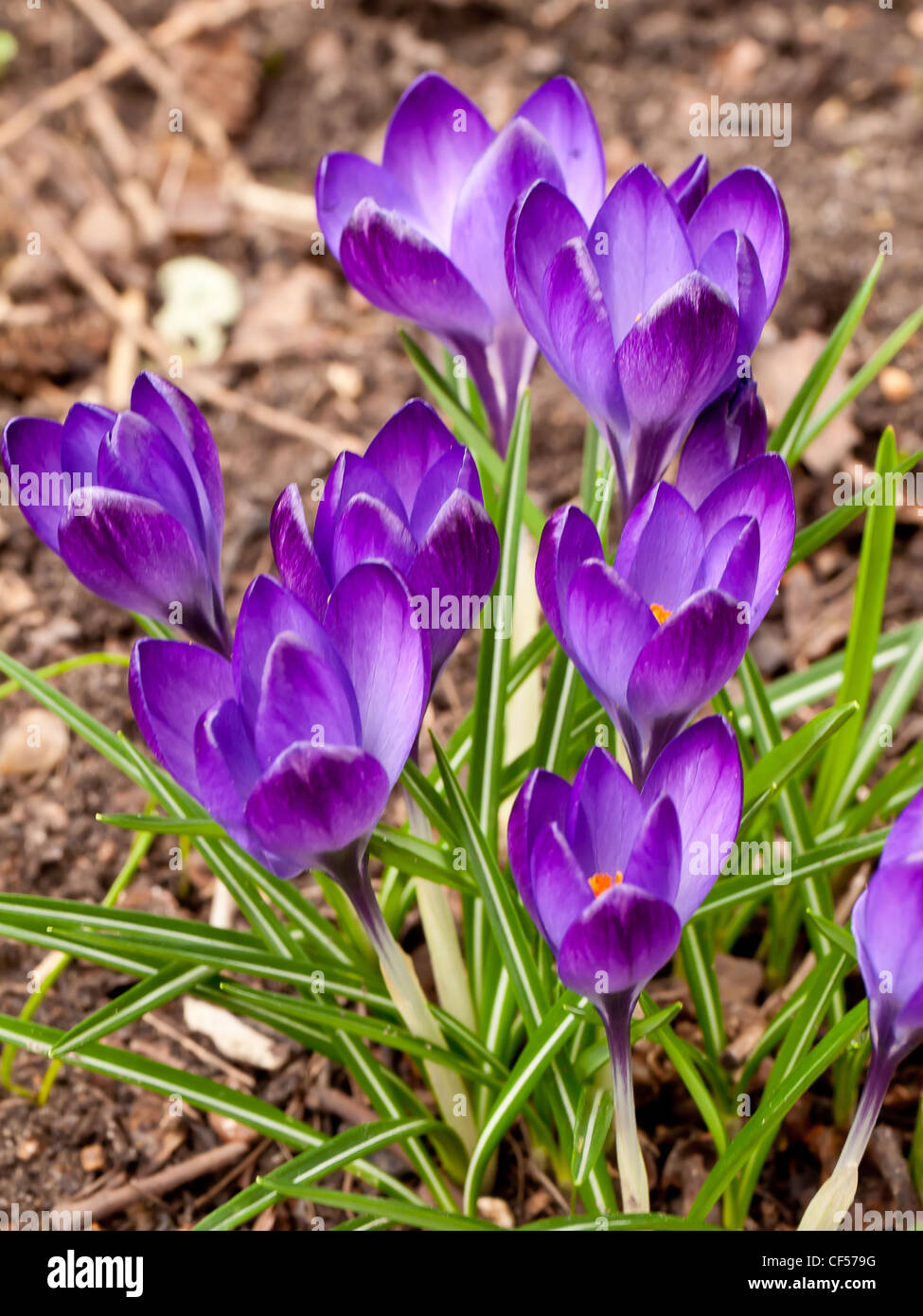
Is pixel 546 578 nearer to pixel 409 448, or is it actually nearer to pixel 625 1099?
pixel 409 448

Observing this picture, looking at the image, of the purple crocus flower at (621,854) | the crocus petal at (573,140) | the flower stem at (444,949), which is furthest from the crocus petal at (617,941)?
the crocus petal at (573,140)

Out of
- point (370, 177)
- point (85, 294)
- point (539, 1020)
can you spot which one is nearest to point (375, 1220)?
point (539, 1020)

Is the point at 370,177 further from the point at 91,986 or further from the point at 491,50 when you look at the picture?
the point at 491,50

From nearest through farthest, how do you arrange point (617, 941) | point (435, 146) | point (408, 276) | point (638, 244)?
point (617, 941), point (638, 244), point (408, 276), point (435, 146)

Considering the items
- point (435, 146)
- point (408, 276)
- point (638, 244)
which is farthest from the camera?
point (435, 146)

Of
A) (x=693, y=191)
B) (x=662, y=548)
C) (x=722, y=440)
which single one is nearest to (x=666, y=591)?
(x=662, y=548)

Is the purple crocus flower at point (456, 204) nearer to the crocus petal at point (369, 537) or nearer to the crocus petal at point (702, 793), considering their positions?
the crocus petal at point (369, 537)
